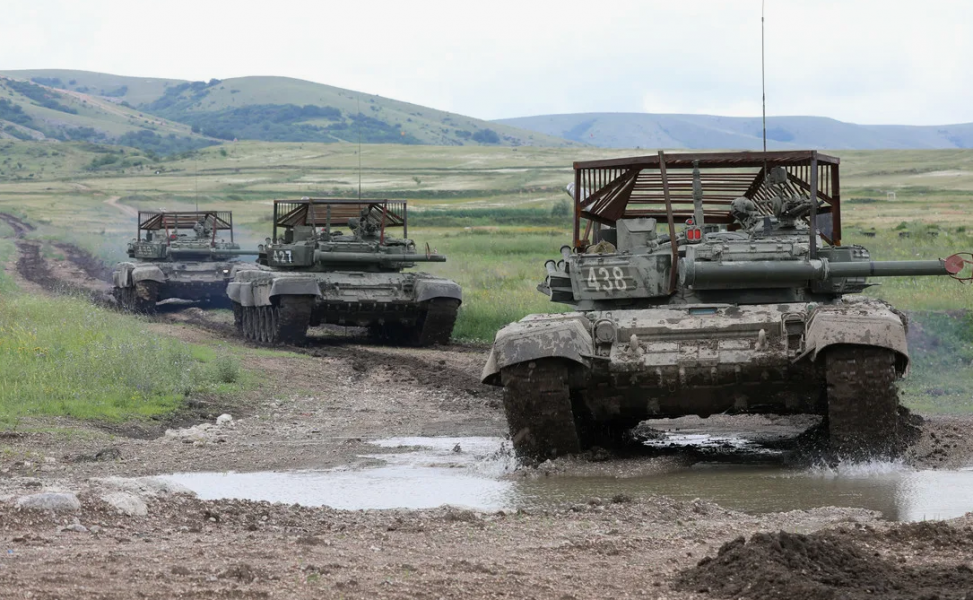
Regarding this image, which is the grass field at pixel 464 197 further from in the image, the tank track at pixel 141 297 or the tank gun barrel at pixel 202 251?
the tank track at pixel 141 297

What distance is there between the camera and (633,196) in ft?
46.7

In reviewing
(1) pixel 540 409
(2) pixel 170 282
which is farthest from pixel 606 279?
(2) pixel 170 282

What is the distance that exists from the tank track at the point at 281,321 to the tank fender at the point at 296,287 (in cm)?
23

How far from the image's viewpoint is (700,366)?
1064 centimetres

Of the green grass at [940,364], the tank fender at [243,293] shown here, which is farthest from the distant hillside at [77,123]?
the green grass at [940,364]

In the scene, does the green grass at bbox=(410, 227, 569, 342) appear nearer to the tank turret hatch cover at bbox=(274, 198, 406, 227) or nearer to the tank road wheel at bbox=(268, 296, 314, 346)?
the tank turret hatch cover at bbox=(274, 198, 406, 227)

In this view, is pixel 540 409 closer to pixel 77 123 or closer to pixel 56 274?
pixel 56 274

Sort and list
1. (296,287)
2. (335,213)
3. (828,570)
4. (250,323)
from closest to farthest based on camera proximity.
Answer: (828,570) → (296,287) → (335,213) → (250,323)

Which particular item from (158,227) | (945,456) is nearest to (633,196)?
(945,456)

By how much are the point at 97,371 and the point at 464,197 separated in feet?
221

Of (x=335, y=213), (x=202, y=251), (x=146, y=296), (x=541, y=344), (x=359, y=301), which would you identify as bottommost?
(x=146, y=296)

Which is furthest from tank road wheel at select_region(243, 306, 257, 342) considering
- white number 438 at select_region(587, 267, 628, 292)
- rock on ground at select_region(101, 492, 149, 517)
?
rock on ground at select_region(101, 492, 149, 517)

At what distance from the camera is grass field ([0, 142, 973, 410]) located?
1172 inches

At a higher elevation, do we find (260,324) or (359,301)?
(359,301)
